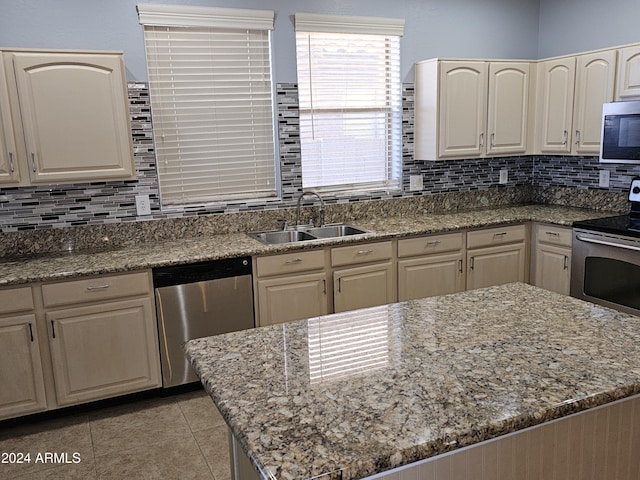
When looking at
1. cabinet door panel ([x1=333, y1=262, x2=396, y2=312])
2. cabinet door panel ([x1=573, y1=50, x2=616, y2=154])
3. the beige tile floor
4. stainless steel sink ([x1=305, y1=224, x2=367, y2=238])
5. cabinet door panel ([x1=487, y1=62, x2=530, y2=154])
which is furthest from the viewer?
cabinet door panel ([x1=487, y1=62, x2=530, y2=154])

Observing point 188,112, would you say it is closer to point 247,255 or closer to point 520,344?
point 247,255

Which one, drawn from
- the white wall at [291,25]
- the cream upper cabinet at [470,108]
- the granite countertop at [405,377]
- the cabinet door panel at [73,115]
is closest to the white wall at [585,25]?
the white wall at [291,25]

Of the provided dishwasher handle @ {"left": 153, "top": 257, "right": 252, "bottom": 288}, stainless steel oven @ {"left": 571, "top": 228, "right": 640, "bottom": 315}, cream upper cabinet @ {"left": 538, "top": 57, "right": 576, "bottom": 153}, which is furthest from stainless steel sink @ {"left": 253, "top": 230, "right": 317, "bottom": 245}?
cream upper cabinet @ {"left": 538, "top": 57, "right": 576, "bottom": 153}

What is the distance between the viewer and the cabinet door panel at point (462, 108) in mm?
3865

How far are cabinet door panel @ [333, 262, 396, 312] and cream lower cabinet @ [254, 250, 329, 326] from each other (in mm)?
88

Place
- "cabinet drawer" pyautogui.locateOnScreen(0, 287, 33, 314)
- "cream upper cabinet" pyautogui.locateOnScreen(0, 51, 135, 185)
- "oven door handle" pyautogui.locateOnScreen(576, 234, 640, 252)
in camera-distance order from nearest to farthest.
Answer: "cabinet drawer" pyautogui.locateOnScreen(0, 287, 33, 314) < "cream upper cabinet" pyautogui.locateOnScreen(0, 51, 135, 185) < "oven door handle" pyautogui.locateOnScreen(576, 234, 640, 252)

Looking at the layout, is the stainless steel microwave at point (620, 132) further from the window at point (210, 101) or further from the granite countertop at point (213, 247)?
the window at point (210, 101)

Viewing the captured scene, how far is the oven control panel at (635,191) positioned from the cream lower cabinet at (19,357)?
3830 millimetres

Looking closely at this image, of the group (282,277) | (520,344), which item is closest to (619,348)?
(520,344)

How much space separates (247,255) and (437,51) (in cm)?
228

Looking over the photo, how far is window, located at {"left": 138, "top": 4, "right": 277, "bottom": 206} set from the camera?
11.1 ft

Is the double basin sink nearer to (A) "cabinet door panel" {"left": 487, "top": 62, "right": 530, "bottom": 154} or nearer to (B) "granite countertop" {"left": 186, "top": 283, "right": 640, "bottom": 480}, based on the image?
(A) "cabinet door panel" {"left": 487, "top": 62, "right": 530, "bottom": 154}

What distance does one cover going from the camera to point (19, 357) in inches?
109

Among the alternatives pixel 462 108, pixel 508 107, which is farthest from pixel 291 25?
pixel 508 107
